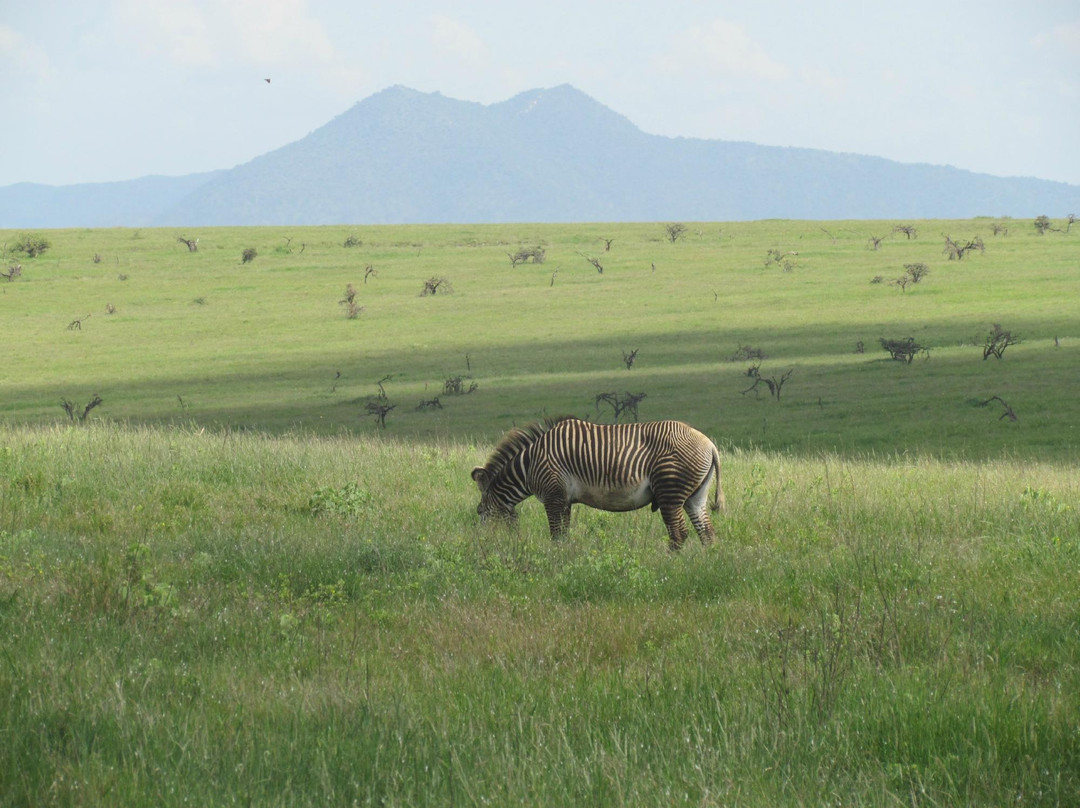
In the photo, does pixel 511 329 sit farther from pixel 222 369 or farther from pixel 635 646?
pixel 635 646

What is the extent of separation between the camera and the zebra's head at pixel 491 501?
36.8 ft

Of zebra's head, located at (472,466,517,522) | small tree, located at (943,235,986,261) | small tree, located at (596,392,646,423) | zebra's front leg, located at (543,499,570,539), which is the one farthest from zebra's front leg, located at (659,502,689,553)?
small tree, located at (943,235,986,261)

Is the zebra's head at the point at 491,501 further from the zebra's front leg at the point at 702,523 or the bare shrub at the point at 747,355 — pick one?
the bare shrub at the point at 747,355

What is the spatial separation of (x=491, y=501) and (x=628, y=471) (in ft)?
Answer: 5.42

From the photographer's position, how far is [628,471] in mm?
10625

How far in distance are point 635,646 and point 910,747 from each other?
202cm

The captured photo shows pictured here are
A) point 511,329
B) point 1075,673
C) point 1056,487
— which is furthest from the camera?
point 511,329

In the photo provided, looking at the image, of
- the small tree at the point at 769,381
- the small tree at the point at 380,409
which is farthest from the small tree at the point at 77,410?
the small tree at the point at 769,381

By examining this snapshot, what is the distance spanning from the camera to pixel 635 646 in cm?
629

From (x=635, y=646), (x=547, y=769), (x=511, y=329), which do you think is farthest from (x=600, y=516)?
(x=511, y=329)

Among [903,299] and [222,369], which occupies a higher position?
[903,299]

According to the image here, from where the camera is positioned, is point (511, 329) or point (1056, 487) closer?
point (1056, 487)

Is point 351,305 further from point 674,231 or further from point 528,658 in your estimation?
point 528,658

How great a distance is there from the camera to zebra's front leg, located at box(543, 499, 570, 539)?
419 inches
